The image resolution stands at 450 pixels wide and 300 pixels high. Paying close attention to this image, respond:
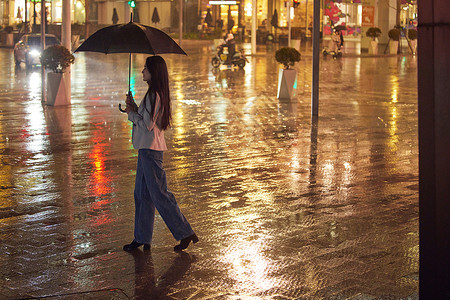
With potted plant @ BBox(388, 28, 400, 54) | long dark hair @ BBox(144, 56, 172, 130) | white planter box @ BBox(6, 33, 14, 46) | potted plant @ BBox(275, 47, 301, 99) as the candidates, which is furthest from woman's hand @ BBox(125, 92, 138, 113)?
white planter box @ BBox(6, 33, 14, 46)

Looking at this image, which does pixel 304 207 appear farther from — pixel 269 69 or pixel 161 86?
pixel 269 69

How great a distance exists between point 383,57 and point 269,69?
1279 cm

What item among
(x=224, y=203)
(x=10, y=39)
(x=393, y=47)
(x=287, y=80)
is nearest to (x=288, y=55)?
(x=287, y=80)

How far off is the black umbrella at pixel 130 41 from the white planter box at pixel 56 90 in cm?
1095

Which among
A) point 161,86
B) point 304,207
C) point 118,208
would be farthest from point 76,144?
point 161,86

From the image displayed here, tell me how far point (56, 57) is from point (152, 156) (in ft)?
37.9

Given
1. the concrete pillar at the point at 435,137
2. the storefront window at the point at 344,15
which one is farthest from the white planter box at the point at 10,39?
the concrete pillar at the point at 435,137

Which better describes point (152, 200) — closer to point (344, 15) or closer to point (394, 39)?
point (394, 39)

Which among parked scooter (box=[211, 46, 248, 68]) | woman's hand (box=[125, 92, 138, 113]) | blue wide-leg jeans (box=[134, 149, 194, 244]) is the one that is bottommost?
blue wide-leg jeans (box=[134, 149, 194, 244])

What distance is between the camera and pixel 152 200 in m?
6.43

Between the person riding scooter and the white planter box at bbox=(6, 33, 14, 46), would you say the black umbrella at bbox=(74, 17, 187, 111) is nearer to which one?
the person riding scooter

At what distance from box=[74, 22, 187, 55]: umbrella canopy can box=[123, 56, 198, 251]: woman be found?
15 cm

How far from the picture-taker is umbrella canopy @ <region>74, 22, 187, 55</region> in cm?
642

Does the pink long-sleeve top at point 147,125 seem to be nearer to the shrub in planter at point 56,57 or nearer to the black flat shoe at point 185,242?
the black flat shoe at point 185,242
